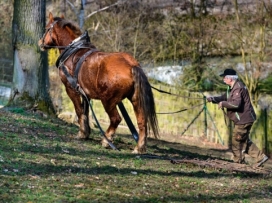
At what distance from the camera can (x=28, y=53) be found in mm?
13117

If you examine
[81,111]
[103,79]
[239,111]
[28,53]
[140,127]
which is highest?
[28,53]

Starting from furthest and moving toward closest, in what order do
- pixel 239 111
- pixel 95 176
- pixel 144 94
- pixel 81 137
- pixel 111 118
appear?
1. pixel 81 137
2. pixel 239 111
3. pixel 111 118
4. pixel 144 94
5. pixel 95 176

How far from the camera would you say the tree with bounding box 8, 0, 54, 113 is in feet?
43.0

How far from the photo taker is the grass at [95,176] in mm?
7008

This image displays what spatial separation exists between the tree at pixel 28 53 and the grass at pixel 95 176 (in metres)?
2.21

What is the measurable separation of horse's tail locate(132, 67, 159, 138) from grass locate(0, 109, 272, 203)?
708 millimetres

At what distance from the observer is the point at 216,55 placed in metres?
22.8

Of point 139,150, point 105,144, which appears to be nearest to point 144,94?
point 139,150

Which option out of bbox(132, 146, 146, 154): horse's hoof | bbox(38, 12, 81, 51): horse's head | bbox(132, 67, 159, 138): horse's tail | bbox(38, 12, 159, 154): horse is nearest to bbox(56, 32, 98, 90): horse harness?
bbox(38, 12, 159, 154): horse

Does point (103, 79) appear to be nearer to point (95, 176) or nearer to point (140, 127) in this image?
point (140, 127)

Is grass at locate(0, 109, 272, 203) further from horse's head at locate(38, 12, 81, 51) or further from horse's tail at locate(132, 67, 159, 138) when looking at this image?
horse's head at locate(38, 12, 81, 51)

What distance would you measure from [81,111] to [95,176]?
3507 millimetres

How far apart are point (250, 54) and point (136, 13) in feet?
20.1

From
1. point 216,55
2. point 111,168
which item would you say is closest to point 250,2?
point 216,55
